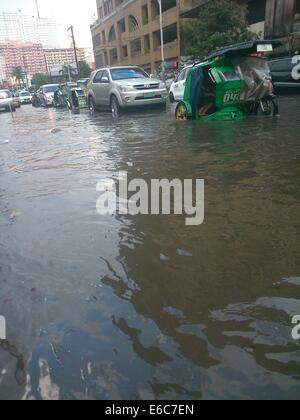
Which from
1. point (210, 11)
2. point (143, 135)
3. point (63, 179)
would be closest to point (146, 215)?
point (63, 179)

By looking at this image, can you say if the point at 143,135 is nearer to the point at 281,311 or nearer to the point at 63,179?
the point at 63,179

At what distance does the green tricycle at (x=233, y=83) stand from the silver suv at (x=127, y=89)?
3191mm

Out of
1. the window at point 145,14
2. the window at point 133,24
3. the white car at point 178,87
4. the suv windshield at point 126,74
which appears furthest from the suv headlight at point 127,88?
the window at point 133,24

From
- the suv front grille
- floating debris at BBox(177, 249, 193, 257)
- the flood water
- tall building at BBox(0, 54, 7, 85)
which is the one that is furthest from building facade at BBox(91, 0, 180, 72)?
tall building at BBox(0, 54, 7, 85)

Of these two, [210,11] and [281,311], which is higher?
[210,11]

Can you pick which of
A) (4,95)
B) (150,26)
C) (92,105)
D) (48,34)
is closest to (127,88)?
(92,105)

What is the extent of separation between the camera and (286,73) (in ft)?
48.5

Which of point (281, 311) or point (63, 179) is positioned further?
point (63, 179)

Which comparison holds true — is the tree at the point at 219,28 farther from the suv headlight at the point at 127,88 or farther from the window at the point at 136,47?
the window at the point at 136,47

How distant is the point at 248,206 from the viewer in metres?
3.99

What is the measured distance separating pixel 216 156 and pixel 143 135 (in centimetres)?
325

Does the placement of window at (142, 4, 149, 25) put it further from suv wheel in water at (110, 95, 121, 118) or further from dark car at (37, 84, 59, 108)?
suv wheel in water at (110, 95, 121, 118)
